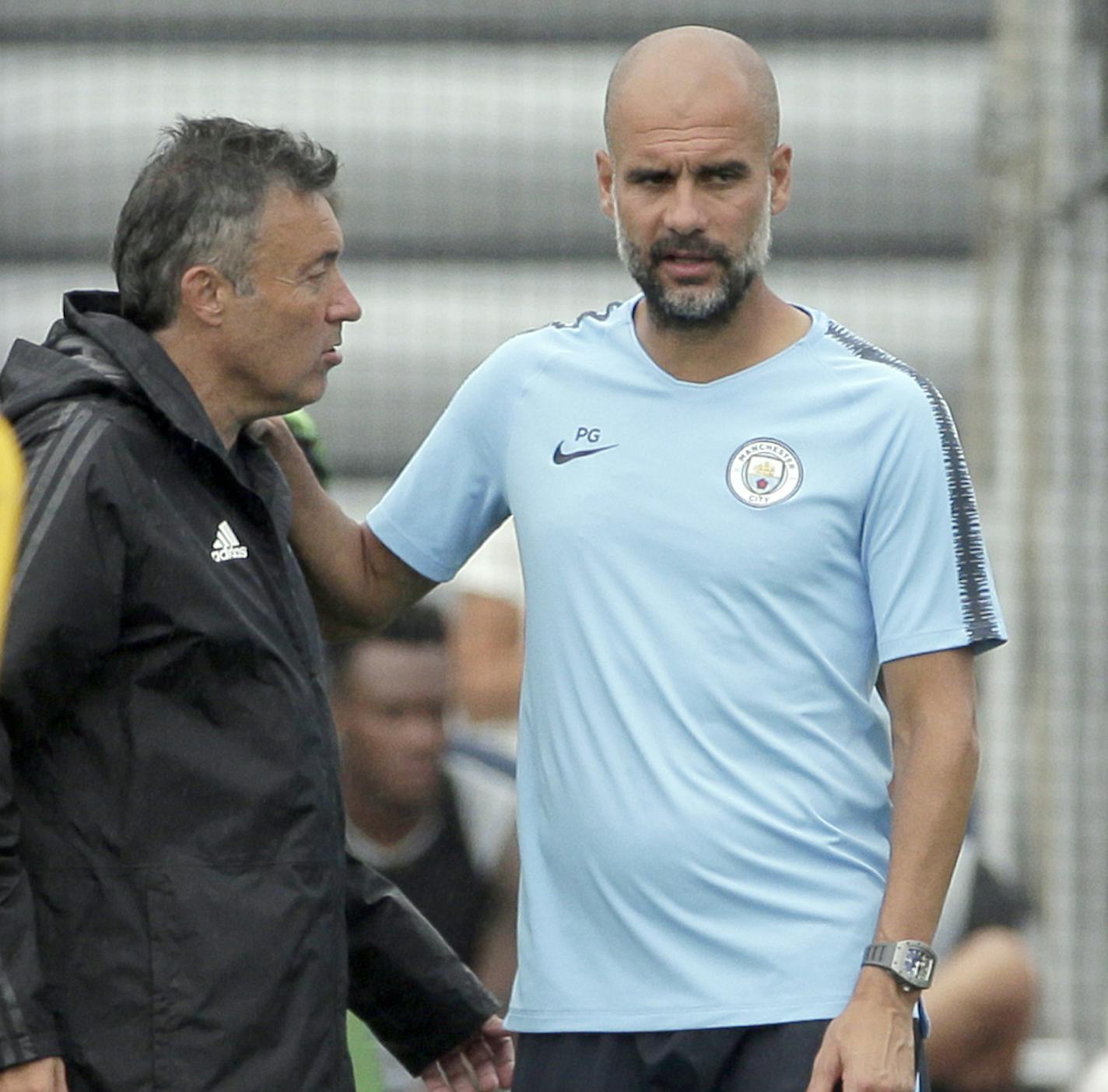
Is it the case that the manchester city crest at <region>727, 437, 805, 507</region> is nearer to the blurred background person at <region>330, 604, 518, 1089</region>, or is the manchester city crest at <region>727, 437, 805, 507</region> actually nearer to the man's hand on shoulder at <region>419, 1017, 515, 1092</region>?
the man's hand on shoulder at <region>419, 1017, 515, 1092</region>

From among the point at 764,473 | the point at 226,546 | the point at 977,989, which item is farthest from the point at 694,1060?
the point at 977,989

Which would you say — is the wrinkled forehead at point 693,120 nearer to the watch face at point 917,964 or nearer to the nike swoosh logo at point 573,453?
the nike swoosh logo at point 573,453

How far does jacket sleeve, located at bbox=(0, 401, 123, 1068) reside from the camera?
2.47 m

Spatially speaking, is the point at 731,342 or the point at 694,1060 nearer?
the point at 694,1060

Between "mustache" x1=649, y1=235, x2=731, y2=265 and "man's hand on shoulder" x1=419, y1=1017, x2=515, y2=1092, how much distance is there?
3.01ft

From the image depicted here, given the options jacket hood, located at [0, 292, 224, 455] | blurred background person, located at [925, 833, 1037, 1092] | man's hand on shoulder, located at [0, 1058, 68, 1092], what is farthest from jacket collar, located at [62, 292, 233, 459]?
blurred background person, located at [925, 833, 1037, 1092]

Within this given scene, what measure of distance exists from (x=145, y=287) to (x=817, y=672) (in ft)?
2.61

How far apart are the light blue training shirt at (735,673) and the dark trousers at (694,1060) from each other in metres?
0.02

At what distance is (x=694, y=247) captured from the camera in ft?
9.00

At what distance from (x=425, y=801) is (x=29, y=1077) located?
1950 mm

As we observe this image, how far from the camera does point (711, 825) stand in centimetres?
267

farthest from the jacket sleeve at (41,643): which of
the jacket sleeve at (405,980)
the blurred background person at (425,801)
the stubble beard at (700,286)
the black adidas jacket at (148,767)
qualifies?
the blurred background person at (425,801)

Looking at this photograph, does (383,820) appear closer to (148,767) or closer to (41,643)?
(148,767)

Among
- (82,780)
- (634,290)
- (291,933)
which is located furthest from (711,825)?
(634,290)
